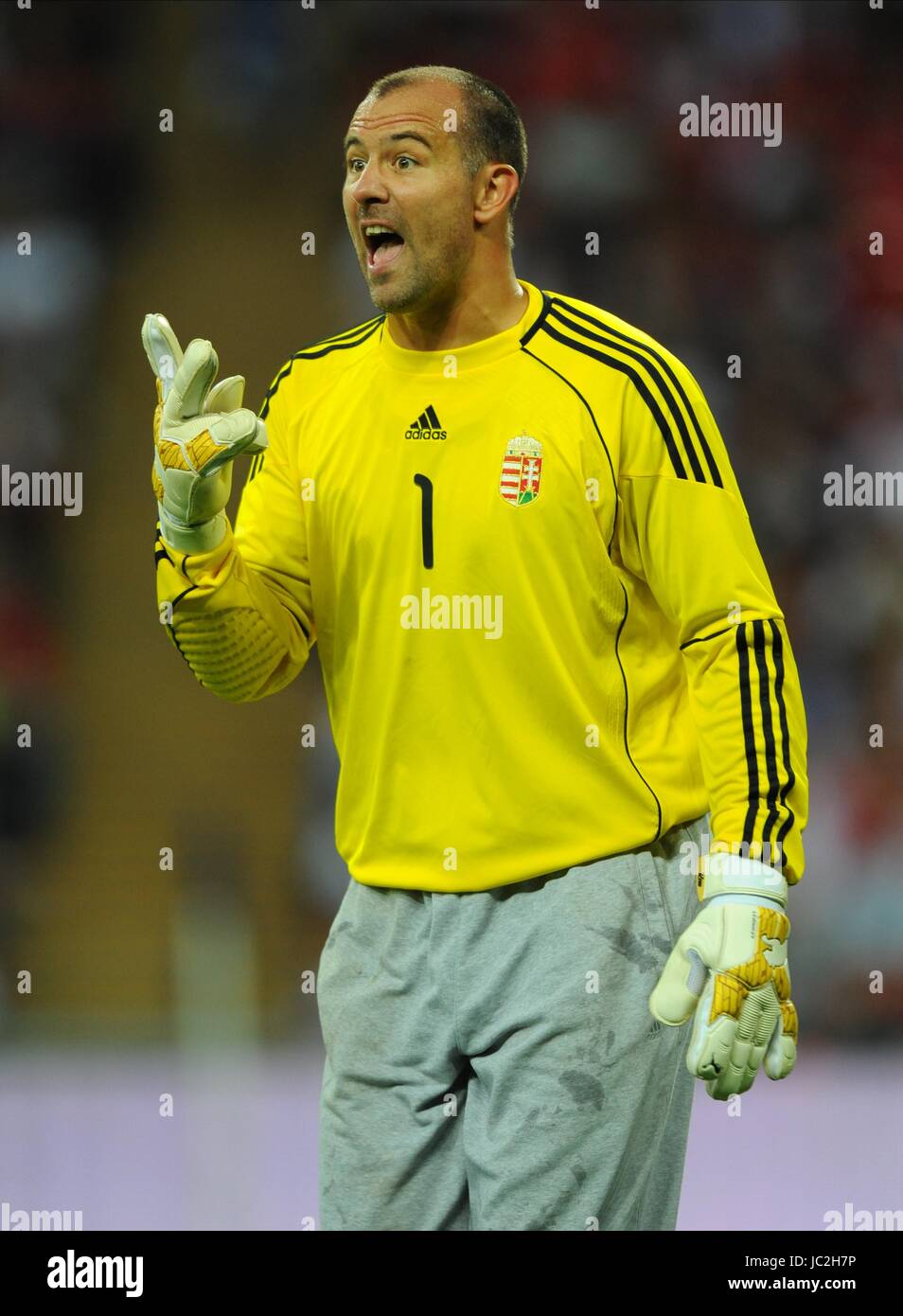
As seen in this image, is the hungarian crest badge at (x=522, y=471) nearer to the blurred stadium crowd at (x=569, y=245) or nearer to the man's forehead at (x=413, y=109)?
the man's forehead at (x=413, y=109)

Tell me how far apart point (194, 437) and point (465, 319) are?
0.34 metres

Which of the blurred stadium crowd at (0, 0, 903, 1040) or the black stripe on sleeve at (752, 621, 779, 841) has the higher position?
the blurred stadium crowd at (0, 0, 903, 1040)

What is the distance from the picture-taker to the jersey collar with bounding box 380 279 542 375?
193 cm

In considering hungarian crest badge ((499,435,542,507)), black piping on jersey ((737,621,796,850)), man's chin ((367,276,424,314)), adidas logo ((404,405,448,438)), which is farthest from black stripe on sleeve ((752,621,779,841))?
man's chin ((367,276,424,314))

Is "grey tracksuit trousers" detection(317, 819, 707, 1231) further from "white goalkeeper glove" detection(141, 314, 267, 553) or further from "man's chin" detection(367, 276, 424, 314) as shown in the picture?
"man's chin" detection(367, 276, 424, 314)

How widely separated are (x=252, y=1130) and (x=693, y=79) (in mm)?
2404

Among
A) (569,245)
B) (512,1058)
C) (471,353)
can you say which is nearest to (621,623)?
(471,353)

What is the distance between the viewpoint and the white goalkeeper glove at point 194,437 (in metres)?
1.79

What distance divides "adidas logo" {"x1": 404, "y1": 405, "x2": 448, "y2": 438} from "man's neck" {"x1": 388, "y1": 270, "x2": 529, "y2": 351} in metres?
0.08

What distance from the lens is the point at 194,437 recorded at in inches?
70.7

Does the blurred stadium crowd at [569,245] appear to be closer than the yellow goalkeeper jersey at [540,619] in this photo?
No

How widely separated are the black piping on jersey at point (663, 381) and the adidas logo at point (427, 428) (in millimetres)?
180

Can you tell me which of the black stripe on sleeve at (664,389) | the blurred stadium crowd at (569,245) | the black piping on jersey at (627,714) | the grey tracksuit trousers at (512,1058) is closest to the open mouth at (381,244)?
the black stripe on sleeve at (664,389)

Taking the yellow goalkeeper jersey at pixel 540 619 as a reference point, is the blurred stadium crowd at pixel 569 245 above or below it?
above
